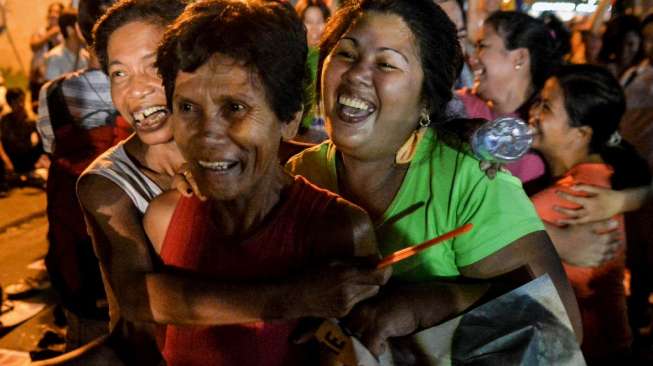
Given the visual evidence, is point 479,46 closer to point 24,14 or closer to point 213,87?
point 213,87

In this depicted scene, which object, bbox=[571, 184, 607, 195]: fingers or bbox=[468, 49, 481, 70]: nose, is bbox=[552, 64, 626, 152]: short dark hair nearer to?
bbox=[571, 184, 607, 195]: fingers

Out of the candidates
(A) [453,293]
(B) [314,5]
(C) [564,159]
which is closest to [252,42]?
(A) [453,293]

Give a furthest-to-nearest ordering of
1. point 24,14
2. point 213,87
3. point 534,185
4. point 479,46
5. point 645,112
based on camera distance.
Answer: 1. point 24,14
2. point 645,112
3. point 479,46
4. point 534,185
5. point 213,87

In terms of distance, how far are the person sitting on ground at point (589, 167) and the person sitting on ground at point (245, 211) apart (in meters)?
1.36

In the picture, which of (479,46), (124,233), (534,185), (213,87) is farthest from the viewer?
(479,46)

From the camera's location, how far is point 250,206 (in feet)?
5.06

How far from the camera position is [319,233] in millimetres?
1414

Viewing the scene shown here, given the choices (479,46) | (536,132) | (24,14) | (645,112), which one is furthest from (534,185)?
Answer: (24,14)

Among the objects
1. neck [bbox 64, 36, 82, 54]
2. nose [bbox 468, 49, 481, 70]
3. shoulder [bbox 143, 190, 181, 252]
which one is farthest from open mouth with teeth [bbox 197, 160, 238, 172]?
neck [bbox 64, 36, 82, 54]

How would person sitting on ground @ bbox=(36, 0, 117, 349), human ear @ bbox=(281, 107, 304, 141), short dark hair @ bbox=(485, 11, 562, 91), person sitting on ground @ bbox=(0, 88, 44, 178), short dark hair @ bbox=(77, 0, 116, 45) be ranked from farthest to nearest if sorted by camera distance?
person sitting on ground @ bbox=(0, 88, 44, 178)
short dark hair @ bbox=(485, 11, 562, 91)
short dark hair @ bbox=(77, 0, 116, 45)
person sitting on ground @ bbox=(36, 0, 117, 349)
human ear @ bbox=(281, 107, 304, 141)

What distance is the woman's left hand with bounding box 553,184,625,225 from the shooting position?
94.3 inches

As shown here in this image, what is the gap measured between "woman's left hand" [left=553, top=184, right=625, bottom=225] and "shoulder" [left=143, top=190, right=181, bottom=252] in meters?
1.59

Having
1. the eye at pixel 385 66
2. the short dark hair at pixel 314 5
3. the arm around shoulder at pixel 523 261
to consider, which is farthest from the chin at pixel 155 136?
the short dark hair at pixel 314 5

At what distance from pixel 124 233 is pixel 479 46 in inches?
105
